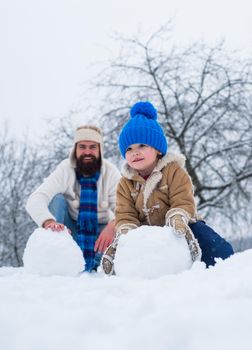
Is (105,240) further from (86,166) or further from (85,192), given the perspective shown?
(86,166)

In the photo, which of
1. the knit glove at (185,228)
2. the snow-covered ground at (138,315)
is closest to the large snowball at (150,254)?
the knit glove at (185,228)

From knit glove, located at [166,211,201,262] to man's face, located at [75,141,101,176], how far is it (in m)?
1.51

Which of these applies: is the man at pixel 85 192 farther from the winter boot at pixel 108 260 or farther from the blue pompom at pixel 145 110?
the winter boot at pixel 108 260

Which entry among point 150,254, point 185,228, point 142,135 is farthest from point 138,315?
point 142,135

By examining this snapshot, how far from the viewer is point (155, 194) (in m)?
2.59

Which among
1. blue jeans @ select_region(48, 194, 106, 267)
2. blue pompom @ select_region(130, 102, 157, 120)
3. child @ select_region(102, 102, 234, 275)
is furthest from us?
blue jeans @ select_region(48, 194, 106, 267)

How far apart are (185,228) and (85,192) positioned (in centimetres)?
171

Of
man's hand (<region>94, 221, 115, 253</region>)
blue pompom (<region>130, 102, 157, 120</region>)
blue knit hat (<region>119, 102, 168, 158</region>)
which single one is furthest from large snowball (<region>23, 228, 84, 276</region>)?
blue pompom (<region>130, 102, 157, 120</region>)

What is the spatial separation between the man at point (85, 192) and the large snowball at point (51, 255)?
1.30 meters

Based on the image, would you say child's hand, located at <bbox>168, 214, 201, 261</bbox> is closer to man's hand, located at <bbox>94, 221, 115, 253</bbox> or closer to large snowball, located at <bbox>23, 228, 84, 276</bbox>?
large snowball, located at <bbox>23, 228, 84, 276</bbox>

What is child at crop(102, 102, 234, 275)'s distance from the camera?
244 cm

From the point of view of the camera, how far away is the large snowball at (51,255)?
2.15 metres

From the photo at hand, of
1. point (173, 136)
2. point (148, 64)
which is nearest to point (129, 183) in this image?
point (173, 136)

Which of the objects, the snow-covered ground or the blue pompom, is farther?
the blue pompom
